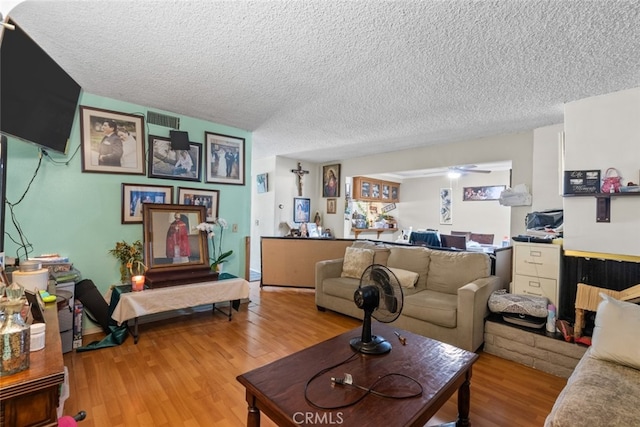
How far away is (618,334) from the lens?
1.65 meters

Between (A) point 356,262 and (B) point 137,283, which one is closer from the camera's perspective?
(B) point 137,283

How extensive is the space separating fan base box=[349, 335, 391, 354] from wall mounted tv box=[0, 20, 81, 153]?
2.60m

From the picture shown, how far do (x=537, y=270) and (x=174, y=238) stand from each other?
3.87 metres

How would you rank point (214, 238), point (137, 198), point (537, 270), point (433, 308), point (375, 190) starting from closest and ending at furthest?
point (433, 308) < point (537, 270) < point (137, 198) < point (214, 238) < point (375, 190)

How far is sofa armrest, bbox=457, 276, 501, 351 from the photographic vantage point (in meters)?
2.51

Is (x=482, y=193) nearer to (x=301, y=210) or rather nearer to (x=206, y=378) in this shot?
(x=301, y=210)

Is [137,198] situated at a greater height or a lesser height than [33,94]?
lesser

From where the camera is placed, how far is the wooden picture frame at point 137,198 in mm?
3104

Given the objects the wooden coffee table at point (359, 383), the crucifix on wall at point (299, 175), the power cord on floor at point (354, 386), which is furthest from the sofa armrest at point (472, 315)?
the crucifix on wall at point (299, 175)

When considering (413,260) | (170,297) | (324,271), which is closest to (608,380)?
(413,260)

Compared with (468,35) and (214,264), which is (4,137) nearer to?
(214,264)

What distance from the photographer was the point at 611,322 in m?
1.70

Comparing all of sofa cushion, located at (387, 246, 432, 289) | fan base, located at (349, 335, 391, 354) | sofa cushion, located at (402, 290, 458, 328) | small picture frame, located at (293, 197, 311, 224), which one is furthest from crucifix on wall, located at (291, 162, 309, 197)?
fan base, located at (349, 335, 391, 354)

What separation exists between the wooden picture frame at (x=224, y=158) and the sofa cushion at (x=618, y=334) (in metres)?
3.82
